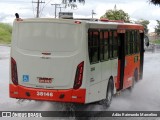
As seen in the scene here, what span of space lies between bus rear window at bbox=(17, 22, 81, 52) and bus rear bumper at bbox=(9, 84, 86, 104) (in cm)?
101

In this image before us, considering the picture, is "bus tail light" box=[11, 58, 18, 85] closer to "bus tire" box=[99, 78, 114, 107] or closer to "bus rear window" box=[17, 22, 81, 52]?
"bus rear window" box=[17, 22, 81, 52]

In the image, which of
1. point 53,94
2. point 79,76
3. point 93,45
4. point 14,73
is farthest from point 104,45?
point 14,73

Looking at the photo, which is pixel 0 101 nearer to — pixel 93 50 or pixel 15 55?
pixel 15 55

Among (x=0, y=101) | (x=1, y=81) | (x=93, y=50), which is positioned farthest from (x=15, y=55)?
(x=1, y=81)

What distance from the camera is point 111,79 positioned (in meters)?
13.7

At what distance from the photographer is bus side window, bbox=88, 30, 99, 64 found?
1145cm

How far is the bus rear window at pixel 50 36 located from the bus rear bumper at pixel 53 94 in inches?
39.8

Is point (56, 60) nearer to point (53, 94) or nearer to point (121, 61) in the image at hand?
point (53, 94)

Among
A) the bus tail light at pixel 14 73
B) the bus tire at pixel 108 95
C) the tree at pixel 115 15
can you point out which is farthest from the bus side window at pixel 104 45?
the tree at pixel 115 15

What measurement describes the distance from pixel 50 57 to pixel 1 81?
9.56 m

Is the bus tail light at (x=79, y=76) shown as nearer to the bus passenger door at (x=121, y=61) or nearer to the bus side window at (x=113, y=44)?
the bus side window at (x=113, y=44)

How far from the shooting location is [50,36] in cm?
1132

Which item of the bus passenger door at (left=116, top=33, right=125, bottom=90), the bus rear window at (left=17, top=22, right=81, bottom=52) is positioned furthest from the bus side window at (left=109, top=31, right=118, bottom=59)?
the bus rear window at (left=17, top=22, right=81, bottom=52)

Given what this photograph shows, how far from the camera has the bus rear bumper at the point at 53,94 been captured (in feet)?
36.5
